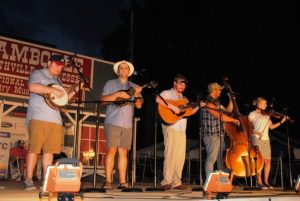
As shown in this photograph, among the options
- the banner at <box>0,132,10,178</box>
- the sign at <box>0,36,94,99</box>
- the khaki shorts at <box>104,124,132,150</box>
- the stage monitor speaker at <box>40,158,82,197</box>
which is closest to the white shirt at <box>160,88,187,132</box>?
the khaki shorts at <box>104,124,132,150</box>

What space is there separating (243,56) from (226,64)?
0.96m

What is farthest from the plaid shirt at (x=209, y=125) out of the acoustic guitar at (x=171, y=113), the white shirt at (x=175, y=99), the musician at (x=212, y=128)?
the acoustic guitar at (x=171, y=113)

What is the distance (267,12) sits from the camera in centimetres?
1859

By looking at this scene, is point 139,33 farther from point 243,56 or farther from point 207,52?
point 243,56

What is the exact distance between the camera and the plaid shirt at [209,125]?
6742 millimetres

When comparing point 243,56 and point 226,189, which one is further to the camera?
point 243,56

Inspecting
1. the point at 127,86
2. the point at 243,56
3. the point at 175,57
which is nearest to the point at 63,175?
the point at 127,86

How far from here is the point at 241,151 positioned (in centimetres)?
693

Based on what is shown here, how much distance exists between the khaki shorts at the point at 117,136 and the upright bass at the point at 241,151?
1.97 m

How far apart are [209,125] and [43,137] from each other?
296cm

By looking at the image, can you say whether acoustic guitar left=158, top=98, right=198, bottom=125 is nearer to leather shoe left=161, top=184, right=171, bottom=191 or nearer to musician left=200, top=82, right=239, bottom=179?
A: musician left=200, top=82, right=239, bottom=179

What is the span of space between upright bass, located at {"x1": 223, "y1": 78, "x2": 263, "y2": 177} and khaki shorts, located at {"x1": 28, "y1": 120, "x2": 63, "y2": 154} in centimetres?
307

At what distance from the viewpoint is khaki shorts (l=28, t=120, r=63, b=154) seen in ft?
16.4

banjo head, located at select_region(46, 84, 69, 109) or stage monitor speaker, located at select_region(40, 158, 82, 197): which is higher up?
banjo head, located at select_region(46, 84, 69, 109)
